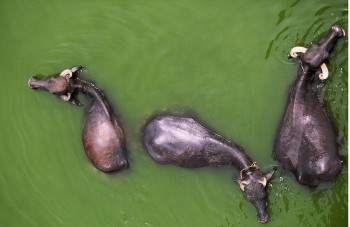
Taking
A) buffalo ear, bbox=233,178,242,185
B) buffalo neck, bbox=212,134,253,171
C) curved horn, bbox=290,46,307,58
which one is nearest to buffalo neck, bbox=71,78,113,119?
buffalo neck, bbox=212,134,253,171

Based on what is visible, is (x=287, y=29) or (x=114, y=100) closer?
(x=287, y=29)

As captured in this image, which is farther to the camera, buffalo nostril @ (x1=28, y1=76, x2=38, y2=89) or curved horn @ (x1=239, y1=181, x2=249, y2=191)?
buffalo nostril @ (x1=28, y1=76, x2=38, y2=89)

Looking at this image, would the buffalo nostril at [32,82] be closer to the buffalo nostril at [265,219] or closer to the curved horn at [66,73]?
the curved horn at [66,73]

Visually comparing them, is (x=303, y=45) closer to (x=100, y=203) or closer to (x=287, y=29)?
(x=287, y=29)

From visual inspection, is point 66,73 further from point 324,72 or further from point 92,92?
point 324,72

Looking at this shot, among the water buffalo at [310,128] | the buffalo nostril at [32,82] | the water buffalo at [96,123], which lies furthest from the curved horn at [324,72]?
the buffalo nostril at [32,82]

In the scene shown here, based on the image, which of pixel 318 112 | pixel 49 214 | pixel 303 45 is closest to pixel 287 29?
pixel 303 45

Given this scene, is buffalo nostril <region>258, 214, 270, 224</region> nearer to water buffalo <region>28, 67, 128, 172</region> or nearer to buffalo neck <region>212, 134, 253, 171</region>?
buffalo neck <region>212, 134, 253, 171</region>

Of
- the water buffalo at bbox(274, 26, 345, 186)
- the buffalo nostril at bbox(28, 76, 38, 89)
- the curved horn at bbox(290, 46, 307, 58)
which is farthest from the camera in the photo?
the buffalo nostril at bbox(28, 76, 38, 89)
